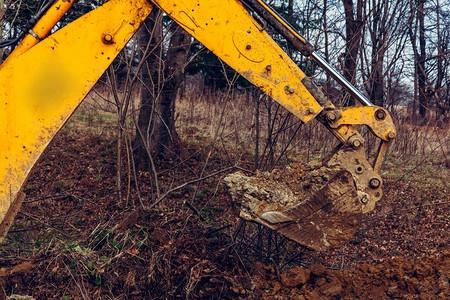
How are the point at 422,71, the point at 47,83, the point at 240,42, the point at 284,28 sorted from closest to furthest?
the point at 47,83 < the point at 240,42 < the point at 284,28 < the point at 422,71

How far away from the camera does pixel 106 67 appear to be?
10.2ft

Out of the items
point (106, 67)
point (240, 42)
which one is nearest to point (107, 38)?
point (106, 67)

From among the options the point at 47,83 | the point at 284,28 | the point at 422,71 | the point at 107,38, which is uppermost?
the point at 422,71

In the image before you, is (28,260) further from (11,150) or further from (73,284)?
(11,150)

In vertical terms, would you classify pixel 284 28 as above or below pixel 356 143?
above

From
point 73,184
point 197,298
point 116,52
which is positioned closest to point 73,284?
point 197,298

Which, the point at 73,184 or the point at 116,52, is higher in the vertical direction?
the point at 116,52

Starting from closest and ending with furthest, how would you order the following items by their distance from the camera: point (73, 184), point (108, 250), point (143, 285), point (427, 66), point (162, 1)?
point (162, 1) → point (143, 285) → point (108, 250) → point (73, 184) → point (427, 66)

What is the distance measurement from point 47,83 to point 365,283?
3.13 meters

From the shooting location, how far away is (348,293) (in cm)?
339

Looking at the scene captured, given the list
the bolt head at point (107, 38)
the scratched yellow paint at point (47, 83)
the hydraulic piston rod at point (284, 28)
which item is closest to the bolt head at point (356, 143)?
the hydraulic piston rod at point (284, 28)

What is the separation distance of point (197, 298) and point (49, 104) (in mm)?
1954

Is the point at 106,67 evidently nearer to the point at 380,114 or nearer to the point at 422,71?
the point at 380,114

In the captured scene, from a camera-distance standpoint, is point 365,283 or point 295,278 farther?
point 365,283
